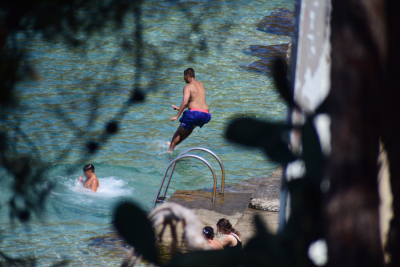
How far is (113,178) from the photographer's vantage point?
10.5m

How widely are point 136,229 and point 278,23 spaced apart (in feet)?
77.7

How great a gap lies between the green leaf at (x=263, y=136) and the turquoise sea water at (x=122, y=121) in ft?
0.09

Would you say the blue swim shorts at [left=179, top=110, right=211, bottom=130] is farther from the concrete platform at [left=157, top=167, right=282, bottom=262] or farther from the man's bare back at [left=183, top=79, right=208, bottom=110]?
the concrete platform at [left=157, top=167, right=282, bottom=262]

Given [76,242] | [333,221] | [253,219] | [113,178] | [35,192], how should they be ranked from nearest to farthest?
1. [333,221]
2. [253,219]
3. [35,192]
4. [76,242]
5. [113,178]

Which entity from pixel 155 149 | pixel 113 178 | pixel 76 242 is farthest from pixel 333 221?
pixel 155 149

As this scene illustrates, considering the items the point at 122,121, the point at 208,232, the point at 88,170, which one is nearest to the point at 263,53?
the point at 122,121

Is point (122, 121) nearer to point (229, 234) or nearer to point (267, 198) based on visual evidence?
point (267, 198)

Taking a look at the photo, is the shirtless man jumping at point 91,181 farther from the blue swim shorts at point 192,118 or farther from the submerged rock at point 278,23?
the submerged rock at point 278,23

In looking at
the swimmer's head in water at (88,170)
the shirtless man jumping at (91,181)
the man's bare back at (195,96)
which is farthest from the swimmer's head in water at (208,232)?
the man's bare back at (195,96)

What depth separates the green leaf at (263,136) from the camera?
713mm

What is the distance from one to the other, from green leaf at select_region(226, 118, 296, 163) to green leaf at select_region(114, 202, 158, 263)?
20 cm

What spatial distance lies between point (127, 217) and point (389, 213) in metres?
0.43

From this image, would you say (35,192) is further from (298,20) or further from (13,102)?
(298,20)

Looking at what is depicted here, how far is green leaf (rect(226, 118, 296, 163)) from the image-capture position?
2.34 ft
